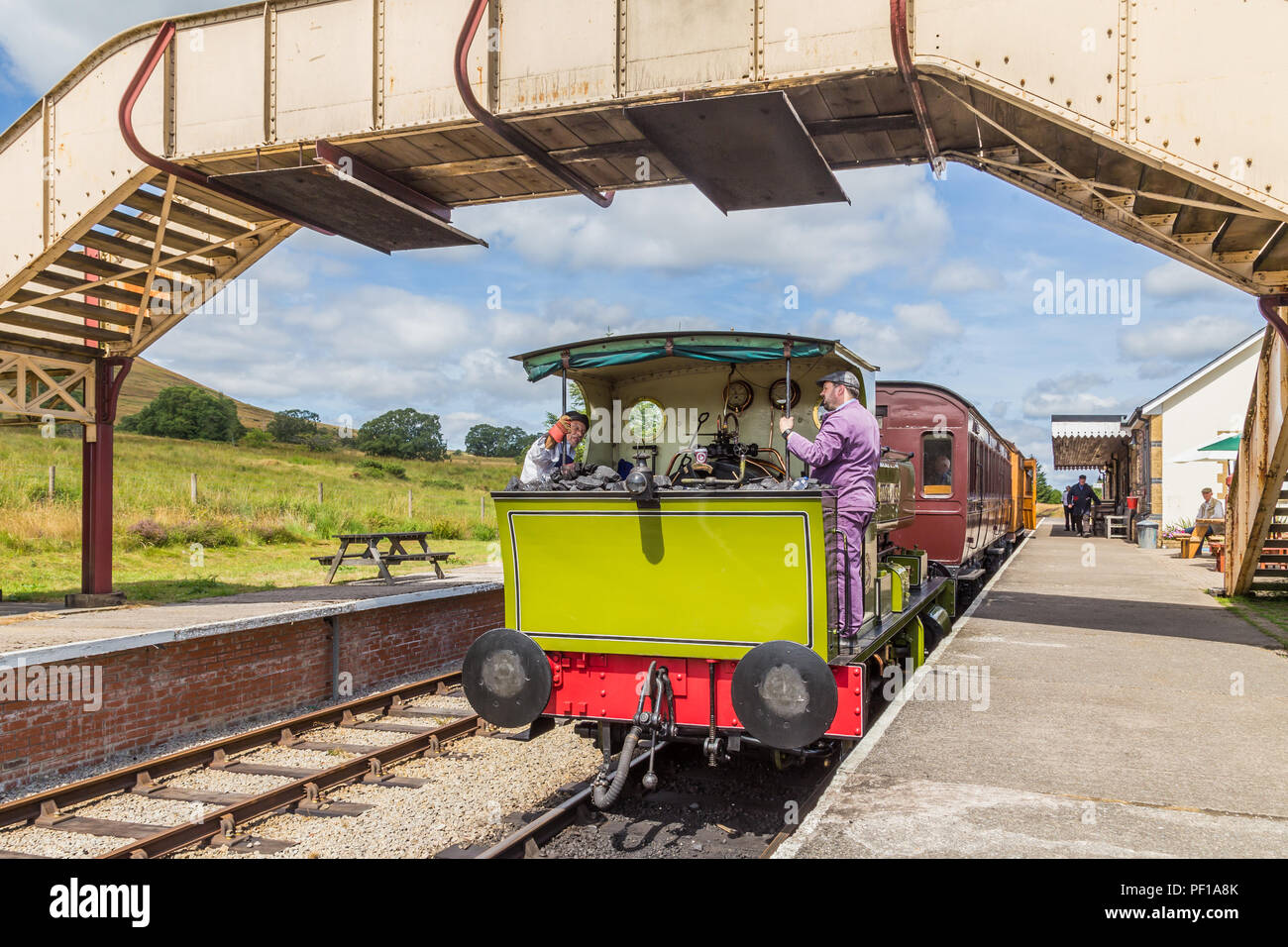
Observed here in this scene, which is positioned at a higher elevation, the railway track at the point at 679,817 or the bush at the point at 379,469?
the bush at the point at 379,469

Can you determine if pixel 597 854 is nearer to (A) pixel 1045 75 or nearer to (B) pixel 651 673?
(B) pixel 651 673

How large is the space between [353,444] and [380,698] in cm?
5489

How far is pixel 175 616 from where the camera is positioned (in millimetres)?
10250

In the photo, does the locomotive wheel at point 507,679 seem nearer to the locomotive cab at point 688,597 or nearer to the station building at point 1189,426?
the locomotive cab at point 688,597

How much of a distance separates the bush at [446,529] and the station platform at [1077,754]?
54.9 feet

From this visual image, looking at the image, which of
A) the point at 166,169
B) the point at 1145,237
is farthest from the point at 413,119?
the point at 1145,237

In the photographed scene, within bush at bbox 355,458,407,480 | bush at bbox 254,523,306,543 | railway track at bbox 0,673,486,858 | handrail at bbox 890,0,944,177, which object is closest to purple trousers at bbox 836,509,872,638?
railway track at bbox 0,673,486,858

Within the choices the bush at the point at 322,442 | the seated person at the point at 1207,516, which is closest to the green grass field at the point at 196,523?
the bush at the point at 322,442

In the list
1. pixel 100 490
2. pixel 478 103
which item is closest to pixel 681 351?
pixel 478 103

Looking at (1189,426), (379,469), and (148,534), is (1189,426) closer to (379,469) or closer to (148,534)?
(148,534)

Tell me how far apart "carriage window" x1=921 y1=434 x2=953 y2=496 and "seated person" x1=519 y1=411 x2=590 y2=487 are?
766cm

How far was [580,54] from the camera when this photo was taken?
8.03 meters

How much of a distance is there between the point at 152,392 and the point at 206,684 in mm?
80365

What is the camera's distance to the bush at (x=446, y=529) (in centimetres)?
2517
